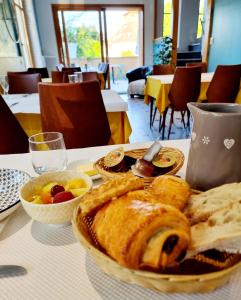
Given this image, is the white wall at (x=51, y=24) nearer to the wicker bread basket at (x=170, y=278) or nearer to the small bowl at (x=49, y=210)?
the small bowl at (x=49, y=210)

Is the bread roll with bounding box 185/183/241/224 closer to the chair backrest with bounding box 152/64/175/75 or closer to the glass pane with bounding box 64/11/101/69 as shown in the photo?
the chair backrest with bounding box 152/64/175/75

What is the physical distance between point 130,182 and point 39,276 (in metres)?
0.19

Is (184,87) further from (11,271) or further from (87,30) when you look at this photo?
(87,30)

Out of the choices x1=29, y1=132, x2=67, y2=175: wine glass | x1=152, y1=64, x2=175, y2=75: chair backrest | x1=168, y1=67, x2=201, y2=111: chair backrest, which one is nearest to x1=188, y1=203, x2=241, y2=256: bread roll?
x1=29, y1=132, x2=67, y2=175: wine glass

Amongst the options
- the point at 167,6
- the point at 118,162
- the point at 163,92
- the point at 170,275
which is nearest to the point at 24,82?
the point at 163,92

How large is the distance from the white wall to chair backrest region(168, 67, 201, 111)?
4166 millimetres

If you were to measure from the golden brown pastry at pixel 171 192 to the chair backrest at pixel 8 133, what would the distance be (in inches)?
36.8

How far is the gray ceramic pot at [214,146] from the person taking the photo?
38cm

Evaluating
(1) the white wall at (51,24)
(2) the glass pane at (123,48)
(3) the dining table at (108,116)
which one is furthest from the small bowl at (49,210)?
(2) the glass pane at (123,48)

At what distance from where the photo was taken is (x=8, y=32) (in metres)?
3.67

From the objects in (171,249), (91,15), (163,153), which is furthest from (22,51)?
(171,249)

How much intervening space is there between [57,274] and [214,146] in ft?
1.09

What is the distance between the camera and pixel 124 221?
26 cm

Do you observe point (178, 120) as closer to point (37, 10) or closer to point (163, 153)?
point (163, 153)
